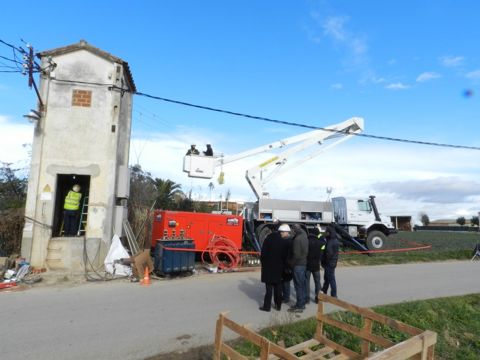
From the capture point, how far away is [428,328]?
7.05 metres

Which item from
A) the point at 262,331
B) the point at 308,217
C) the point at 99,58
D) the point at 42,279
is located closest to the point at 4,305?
the point at 42,279

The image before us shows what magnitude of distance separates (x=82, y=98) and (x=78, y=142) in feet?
4.40

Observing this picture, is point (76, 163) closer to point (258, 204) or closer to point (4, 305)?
point (4, 305)

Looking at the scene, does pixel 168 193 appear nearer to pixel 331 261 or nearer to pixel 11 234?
pixel 11 234

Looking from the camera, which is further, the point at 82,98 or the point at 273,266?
the point at 82,98

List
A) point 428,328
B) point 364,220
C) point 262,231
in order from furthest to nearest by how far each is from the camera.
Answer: point 364,220
point 262,231
point 428,328

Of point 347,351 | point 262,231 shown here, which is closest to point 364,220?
point 262,231

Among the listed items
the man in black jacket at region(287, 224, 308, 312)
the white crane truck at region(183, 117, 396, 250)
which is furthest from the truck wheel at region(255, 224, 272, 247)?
the man in black jacket at region(287, 224, 308, 312)

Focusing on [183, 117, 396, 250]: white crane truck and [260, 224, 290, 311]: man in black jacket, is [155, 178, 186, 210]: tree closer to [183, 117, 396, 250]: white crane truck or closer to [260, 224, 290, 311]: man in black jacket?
[183, 117, 396, 250]: white crane truck

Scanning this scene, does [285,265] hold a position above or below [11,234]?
below

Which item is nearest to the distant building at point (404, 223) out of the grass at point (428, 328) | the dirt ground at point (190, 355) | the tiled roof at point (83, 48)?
the grass at point (428, 328)

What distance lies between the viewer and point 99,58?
484 inches

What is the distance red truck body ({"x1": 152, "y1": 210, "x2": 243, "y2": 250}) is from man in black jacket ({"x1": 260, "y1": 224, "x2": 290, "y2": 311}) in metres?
6.01

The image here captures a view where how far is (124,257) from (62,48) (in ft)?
21.2
